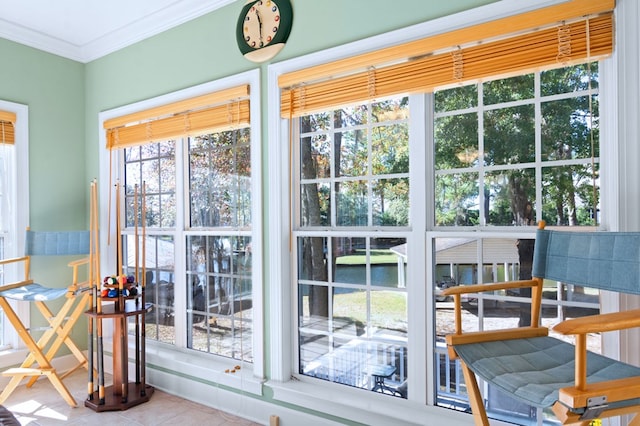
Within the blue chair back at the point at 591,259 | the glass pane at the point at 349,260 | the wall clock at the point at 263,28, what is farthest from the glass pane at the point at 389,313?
the wall clock at the point at 263,28

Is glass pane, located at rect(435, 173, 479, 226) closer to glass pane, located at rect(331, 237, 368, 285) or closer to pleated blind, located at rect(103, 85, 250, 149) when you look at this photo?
glass pane, located at rect(331, 237, 368, 285)

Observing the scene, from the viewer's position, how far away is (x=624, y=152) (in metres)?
1.69

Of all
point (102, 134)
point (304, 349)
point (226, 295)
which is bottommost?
point (304, 349)

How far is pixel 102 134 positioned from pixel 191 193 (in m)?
1.14

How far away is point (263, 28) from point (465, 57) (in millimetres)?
1327

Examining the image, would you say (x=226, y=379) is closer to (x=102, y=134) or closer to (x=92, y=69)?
(x=102, y=134)

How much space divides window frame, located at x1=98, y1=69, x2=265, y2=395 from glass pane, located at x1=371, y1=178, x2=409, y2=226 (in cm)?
79

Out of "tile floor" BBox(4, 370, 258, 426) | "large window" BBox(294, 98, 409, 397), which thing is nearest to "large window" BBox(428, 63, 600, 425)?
"large window" BBox(294, 98, 409, 397)

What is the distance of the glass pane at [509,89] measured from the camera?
1.99m

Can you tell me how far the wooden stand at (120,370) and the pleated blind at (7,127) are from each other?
1.66 meters

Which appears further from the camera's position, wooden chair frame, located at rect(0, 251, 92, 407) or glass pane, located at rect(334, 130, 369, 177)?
wooden chair frame, located at rect(0, 251, 92, 407)

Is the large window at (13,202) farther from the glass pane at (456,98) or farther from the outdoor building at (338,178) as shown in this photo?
the glass pane at (456,98)

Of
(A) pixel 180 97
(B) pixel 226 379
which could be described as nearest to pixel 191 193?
(A) pixel 180 97

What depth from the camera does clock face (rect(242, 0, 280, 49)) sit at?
2635mm
